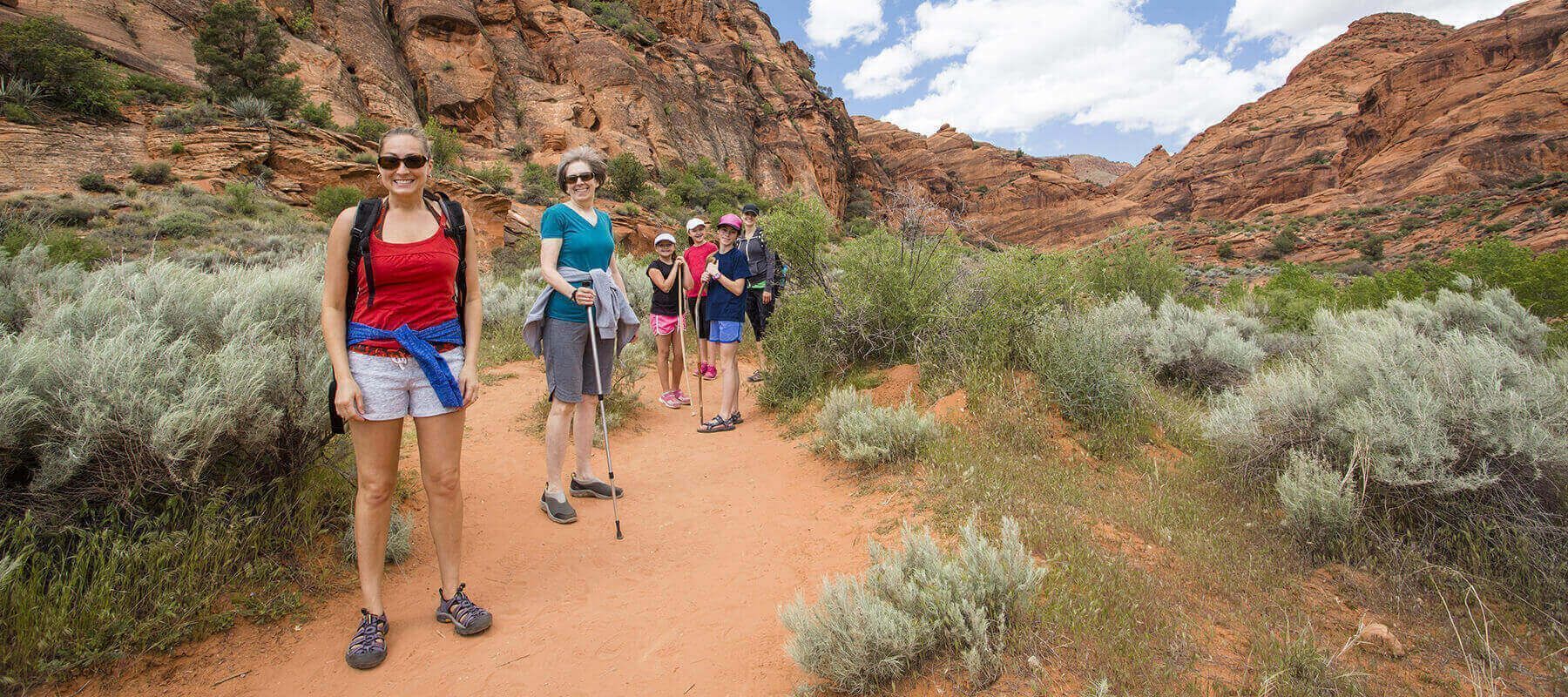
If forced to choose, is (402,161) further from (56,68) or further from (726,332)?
(56,68)

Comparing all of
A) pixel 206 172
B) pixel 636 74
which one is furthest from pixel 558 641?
pixel 636 74

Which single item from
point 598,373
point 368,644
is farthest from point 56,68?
point 368,644

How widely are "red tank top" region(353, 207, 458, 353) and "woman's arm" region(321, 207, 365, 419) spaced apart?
55 millimetres

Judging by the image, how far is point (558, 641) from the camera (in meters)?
2.53

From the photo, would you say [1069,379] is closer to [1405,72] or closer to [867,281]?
[867,281]

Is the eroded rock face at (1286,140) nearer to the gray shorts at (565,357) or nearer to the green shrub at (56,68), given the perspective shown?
the gray shorts at (565,357)

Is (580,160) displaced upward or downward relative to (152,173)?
downward

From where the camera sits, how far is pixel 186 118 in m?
15.5

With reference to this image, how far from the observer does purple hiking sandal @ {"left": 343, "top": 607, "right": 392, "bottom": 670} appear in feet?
7.57

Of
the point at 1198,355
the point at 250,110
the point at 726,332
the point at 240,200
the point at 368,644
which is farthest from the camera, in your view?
the point at 250,110

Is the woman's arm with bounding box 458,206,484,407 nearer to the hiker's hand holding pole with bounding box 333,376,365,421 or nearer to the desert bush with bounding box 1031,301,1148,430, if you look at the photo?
the hiker's hand holding pole with bounding box 333,376,365,421

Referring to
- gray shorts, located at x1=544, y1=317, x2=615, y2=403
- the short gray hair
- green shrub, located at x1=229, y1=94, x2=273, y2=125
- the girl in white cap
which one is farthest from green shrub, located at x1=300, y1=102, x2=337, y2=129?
gray shorts, located at x1=544, y1=317, x2=615, y2=403

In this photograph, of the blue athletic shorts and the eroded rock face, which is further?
the eroded rock face

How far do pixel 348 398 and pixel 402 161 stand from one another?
94cm
